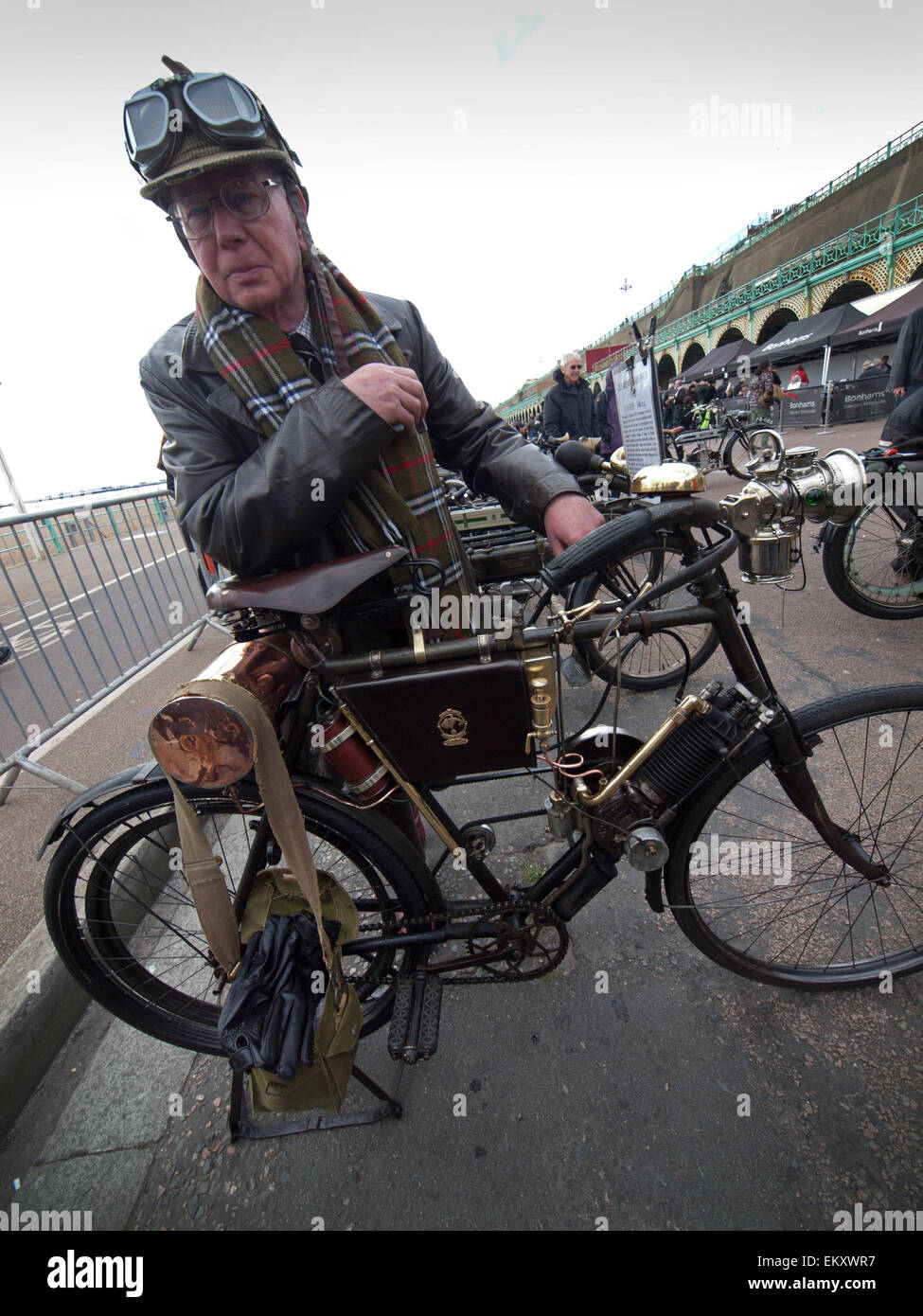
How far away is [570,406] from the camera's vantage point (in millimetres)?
8086

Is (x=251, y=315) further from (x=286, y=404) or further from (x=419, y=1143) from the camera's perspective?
(x=419, y=1143)

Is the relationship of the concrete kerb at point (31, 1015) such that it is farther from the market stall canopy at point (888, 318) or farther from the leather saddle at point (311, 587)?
the market stall canopy at point (888, 318)

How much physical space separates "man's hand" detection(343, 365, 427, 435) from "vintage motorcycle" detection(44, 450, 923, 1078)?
12.0 inches

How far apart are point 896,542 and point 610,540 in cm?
397

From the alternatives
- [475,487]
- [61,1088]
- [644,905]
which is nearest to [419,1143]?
[644,905]

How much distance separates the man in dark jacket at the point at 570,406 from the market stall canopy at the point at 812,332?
14.5 m

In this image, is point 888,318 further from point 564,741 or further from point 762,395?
point 564,741

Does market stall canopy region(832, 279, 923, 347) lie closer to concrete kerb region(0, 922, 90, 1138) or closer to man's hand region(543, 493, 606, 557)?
man's hand region(543, 493, 606, 557)

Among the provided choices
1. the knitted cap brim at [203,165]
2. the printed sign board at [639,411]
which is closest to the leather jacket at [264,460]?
the knitted cap brim at [203,165]

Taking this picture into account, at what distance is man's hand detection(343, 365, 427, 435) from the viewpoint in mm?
1174

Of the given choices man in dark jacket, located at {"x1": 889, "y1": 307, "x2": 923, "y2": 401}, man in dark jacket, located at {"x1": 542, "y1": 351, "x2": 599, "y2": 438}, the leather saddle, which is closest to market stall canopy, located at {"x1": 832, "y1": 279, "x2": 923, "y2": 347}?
man in dark jacket, located at {"x1": 542, "y1": 351, "x2": 599, "y2": 438}

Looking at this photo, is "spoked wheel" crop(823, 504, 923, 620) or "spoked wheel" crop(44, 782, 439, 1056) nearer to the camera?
"spoked wheel" crop(44, 782, 439, 1056)
